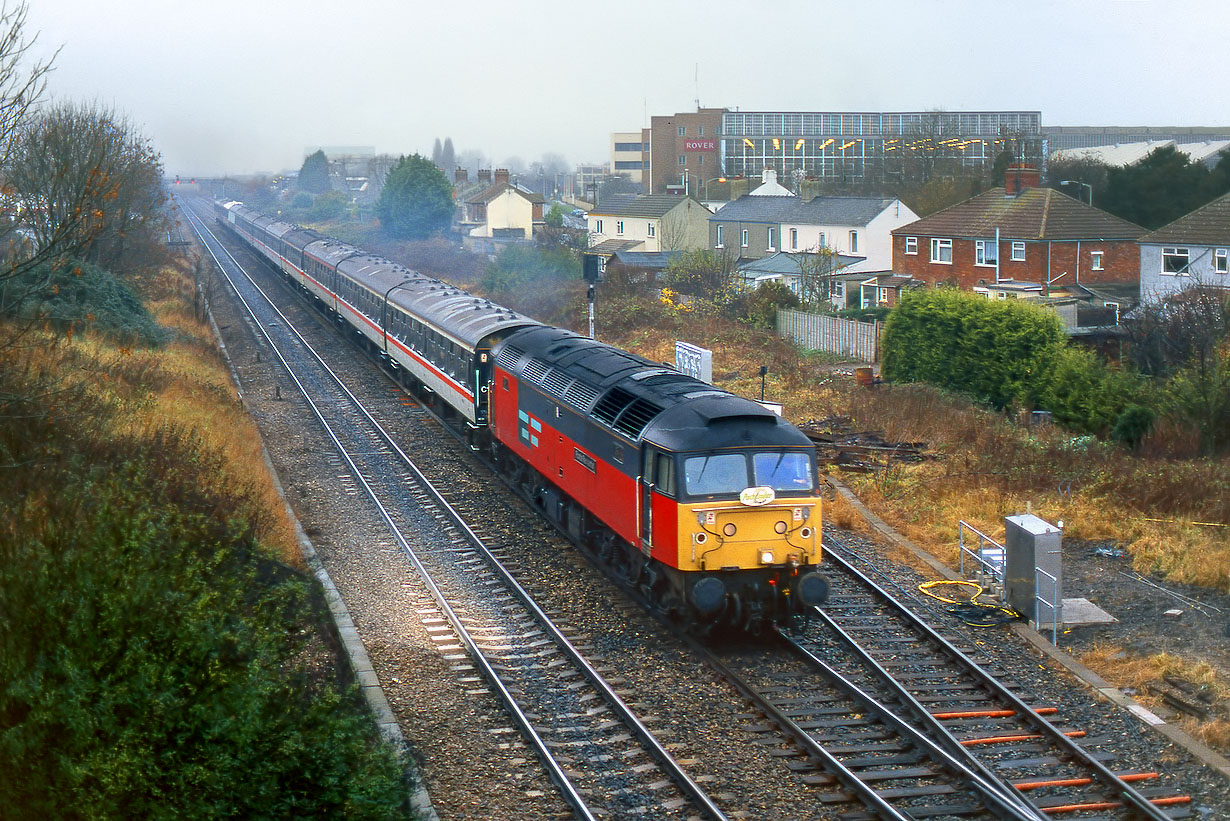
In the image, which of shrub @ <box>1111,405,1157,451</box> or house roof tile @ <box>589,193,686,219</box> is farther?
house roof tile @ <box>589,193,686,219</box>

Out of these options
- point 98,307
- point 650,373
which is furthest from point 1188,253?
point 98,307

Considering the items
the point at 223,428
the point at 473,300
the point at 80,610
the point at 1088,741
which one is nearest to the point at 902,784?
the point at 1088,741

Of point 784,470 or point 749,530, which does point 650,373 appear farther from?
point 749,530

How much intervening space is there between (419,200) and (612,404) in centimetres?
6334

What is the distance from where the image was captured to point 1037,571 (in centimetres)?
1375

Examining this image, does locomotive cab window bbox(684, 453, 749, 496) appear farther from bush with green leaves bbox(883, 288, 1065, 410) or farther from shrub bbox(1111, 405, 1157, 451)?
bush with green leaves bbox(883, 288, 1065, 410)

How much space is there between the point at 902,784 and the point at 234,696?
5.65 meters

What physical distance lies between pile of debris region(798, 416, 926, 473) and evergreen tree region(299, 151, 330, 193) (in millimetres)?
115108

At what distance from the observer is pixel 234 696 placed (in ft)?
25.0

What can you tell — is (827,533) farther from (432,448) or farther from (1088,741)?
(432,448)

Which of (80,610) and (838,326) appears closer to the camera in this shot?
(80,610)

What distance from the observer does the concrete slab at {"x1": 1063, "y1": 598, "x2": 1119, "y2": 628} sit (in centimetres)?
1377

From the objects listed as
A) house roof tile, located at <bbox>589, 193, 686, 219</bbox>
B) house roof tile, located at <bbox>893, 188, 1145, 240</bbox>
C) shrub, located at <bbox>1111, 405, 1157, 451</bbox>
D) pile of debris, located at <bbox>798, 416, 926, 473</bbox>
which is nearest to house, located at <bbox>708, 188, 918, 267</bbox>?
house roof tile, located at <bbox>589, 193, 686, 219</bbox>

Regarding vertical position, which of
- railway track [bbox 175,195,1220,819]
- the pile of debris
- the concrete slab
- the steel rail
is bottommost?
railway track [bbox 175,195,1220,819]
